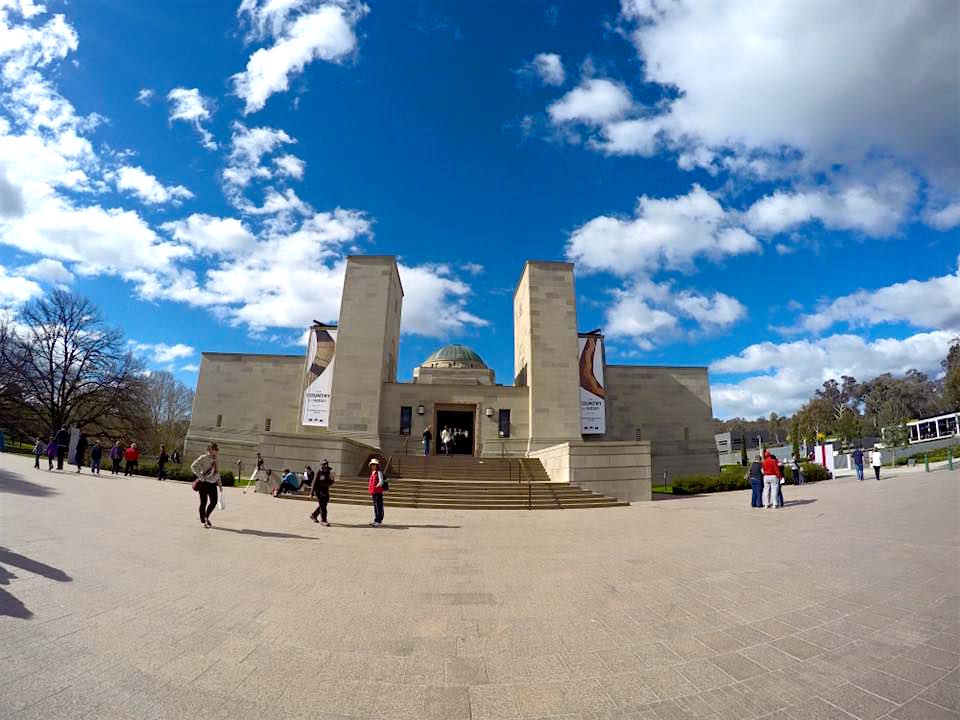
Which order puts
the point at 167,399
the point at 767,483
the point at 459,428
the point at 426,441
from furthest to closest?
the point at 167,399, the point at 459,428, the point at 426,441, the point at 767,483

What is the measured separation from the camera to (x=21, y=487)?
40.6 ft

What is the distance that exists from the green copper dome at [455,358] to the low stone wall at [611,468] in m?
25.5

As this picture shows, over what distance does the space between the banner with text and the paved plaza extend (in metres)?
19.8

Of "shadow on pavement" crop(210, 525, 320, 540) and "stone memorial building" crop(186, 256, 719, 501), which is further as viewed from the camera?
"stone memorial building" crop(186, 256, 719, 501)

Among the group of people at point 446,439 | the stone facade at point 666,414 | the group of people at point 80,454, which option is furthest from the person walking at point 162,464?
the stone facade at point 666,414

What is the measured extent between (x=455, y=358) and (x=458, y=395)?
16.1 m

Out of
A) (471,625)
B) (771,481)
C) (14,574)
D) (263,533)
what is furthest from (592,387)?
(14,574)

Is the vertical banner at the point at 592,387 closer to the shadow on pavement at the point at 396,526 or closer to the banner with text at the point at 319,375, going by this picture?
the banner with text at the point at 319,375

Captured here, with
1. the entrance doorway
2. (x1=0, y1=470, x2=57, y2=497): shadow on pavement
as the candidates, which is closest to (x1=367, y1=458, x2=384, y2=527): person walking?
(x1=0, y1=470, x2=57, y2=497): shadow on pavement

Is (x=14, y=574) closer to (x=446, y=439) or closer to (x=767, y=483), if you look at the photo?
(x=767, y=483)

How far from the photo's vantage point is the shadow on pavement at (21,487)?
1150 centimetres

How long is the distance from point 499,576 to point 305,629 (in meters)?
2.79

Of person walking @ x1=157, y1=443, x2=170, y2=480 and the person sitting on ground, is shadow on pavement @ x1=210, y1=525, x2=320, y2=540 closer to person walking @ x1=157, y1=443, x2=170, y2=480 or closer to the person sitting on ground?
the person sitting on ground

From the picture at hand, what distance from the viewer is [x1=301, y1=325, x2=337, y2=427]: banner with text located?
94.1 feet
